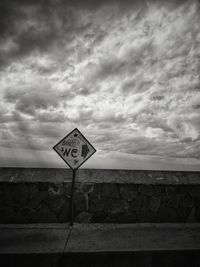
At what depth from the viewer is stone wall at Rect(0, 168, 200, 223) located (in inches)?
182

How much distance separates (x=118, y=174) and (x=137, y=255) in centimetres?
210

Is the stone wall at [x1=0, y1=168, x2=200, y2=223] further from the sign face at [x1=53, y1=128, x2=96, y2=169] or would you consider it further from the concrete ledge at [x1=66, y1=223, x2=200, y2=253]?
the sign face at [x1=53, y1=128, x2=96, y2=169]

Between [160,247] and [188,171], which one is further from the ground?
[188,171]

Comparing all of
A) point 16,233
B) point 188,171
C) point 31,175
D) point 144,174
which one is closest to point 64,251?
point 16,233

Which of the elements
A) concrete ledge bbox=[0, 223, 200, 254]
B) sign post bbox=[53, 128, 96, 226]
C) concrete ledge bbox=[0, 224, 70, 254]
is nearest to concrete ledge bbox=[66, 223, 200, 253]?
concrete ledge bbox=[0, 223, 200, 254]

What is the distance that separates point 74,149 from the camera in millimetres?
4645

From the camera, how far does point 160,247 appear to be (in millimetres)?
3340

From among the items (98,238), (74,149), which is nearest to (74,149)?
(74,149)

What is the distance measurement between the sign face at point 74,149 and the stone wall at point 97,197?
59cm

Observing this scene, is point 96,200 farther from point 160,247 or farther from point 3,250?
point 3,250

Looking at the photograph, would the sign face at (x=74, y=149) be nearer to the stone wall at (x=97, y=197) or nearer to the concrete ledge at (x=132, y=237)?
the stone wall at (x=97, y=197)

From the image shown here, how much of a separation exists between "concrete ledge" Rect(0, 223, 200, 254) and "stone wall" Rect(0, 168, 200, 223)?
0.80ft

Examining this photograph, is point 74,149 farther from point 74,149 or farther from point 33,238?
point 33,238

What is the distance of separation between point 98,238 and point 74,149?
6.45ft
